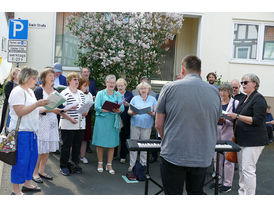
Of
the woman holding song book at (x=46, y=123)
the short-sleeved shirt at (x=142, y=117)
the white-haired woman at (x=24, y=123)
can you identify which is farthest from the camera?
the short-sleeved shirt at (x=142, y=117)

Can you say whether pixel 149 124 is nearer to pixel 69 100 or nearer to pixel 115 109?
pixel 115 109

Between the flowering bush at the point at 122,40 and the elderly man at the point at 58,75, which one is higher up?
the flowering bush at the point at 122,40

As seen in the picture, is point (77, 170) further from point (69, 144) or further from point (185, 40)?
point (185, 40)

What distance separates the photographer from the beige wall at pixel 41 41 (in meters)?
9.48

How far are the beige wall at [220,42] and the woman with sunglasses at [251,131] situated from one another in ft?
19.8

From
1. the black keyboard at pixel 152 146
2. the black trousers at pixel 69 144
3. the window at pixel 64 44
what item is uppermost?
the window at pixel 64 44

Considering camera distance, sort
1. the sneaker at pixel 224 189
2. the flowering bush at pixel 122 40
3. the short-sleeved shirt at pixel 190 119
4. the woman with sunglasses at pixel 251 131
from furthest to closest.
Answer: the flowering bush at pixel 122 40 → the sneaker at pixel 224 189 → the woman with sunglasses at pixel 251 131 → the short-sleeved shirt at pixel 190 119

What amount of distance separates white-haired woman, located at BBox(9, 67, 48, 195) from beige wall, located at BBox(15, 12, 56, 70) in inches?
212

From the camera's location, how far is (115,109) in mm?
6012

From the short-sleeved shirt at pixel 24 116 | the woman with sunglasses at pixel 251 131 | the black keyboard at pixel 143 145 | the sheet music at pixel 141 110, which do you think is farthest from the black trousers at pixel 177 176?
the sheet music at pixel 141 110

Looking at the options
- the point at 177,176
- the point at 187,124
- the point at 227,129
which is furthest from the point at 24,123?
the point at 227,129

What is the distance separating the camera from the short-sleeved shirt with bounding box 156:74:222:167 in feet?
10.1

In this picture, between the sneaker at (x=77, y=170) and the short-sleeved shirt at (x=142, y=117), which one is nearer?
the sneaker at (x=77, y=170)

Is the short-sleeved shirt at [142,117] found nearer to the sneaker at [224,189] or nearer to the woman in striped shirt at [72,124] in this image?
the woman in striped shirt at [72,124]
